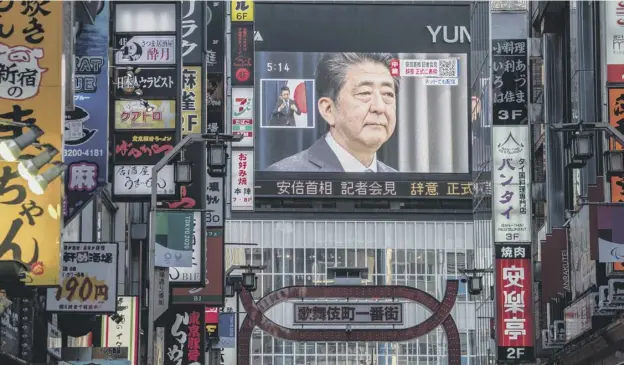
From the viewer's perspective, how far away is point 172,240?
36875 mm

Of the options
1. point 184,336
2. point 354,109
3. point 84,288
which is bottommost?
point 184,336

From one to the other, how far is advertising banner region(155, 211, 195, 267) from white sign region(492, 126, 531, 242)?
1838 centimetres

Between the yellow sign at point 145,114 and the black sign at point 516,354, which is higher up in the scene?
the yellow sign at point 145,114

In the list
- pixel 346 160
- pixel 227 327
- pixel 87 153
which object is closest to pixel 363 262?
pixel 346 160

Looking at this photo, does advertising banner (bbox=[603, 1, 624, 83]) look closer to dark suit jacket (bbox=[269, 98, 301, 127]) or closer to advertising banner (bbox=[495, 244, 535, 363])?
Result: advertising banner (bbox=[495, 244, 535, 363])

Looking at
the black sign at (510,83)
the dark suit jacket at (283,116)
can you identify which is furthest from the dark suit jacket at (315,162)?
the black sign at (510,83)

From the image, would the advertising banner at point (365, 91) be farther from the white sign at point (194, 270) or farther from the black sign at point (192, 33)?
the white sign at point (194, 270)

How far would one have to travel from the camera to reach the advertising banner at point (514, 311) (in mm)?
51844

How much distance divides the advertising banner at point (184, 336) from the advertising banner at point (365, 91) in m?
79.7

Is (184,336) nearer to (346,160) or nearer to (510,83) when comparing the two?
(510,83)

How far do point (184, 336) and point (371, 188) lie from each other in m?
80.2

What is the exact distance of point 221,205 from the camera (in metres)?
47.3

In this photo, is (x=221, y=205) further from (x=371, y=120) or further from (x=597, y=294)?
(x=371, y=120)

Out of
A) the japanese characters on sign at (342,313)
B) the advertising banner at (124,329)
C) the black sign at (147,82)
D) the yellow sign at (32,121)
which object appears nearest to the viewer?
the yellow sign at (32,121)
